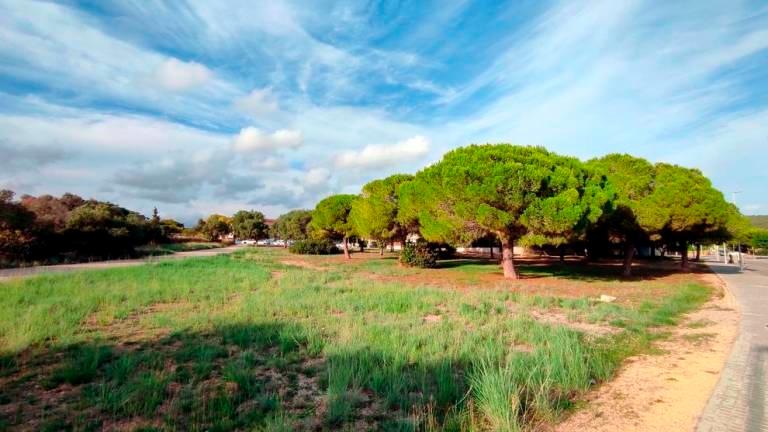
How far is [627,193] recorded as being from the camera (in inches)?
781

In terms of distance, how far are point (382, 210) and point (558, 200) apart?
50.6 feet

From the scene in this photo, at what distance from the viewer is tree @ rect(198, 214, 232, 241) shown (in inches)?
3326

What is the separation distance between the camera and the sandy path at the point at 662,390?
152 inches

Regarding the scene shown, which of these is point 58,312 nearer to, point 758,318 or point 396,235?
point 758,318

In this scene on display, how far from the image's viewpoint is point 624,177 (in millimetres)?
20172

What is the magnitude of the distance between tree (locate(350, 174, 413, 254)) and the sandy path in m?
22.6

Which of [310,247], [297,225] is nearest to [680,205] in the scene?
[310,247]

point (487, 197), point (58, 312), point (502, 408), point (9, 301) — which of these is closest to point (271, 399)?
point (502, 408)

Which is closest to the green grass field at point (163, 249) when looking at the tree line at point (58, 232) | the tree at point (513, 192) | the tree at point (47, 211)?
the tree line at point (58, 232)

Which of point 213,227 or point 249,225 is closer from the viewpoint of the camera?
point 249,225

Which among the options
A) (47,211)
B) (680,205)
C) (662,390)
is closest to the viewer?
(662,390)

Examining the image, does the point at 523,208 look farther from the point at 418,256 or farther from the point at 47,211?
the point at 47,211

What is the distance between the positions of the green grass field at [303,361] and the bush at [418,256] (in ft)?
51.1

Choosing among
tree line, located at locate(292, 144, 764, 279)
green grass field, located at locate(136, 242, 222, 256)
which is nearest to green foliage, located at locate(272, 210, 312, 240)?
green grass field, located at locate(136, 242, 222, 256)
